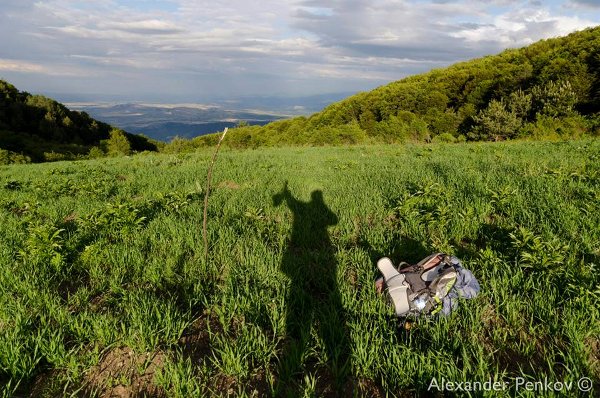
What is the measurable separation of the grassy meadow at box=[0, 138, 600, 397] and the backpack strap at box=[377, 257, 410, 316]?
0.12m

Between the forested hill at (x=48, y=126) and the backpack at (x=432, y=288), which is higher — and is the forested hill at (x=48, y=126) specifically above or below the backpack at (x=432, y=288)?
above

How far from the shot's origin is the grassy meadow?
7.65ft

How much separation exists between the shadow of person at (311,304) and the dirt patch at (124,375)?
101cm

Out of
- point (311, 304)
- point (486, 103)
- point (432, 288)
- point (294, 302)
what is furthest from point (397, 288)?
point (486, 103)

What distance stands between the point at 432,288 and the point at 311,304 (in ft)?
3.84

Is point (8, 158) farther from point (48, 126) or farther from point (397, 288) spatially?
point (48, 126)

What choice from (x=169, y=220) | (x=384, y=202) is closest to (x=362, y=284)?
(x=384, y=202)

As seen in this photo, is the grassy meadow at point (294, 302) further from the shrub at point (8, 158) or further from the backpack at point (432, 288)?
the shrub at point (8, 158)

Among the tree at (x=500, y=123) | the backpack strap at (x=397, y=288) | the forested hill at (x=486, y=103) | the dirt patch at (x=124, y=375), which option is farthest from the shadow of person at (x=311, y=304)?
the tree at (x=500, y=123)

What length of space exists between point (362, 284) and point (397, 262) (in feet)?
2.44

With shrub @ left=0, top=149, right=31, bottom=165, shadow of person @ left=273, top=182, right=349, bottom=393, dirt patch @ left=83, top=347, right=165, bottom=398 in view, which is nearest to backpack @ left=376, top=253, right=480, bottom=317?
shadow of person @ left=273, top=182, right=349, bottom=393

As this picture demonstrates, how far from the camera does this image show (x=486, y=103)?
3581cm

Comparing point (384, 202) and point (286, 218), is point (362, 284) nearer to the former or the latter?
point (286, 218)

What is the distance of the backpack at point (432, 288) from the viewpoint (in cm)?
284
